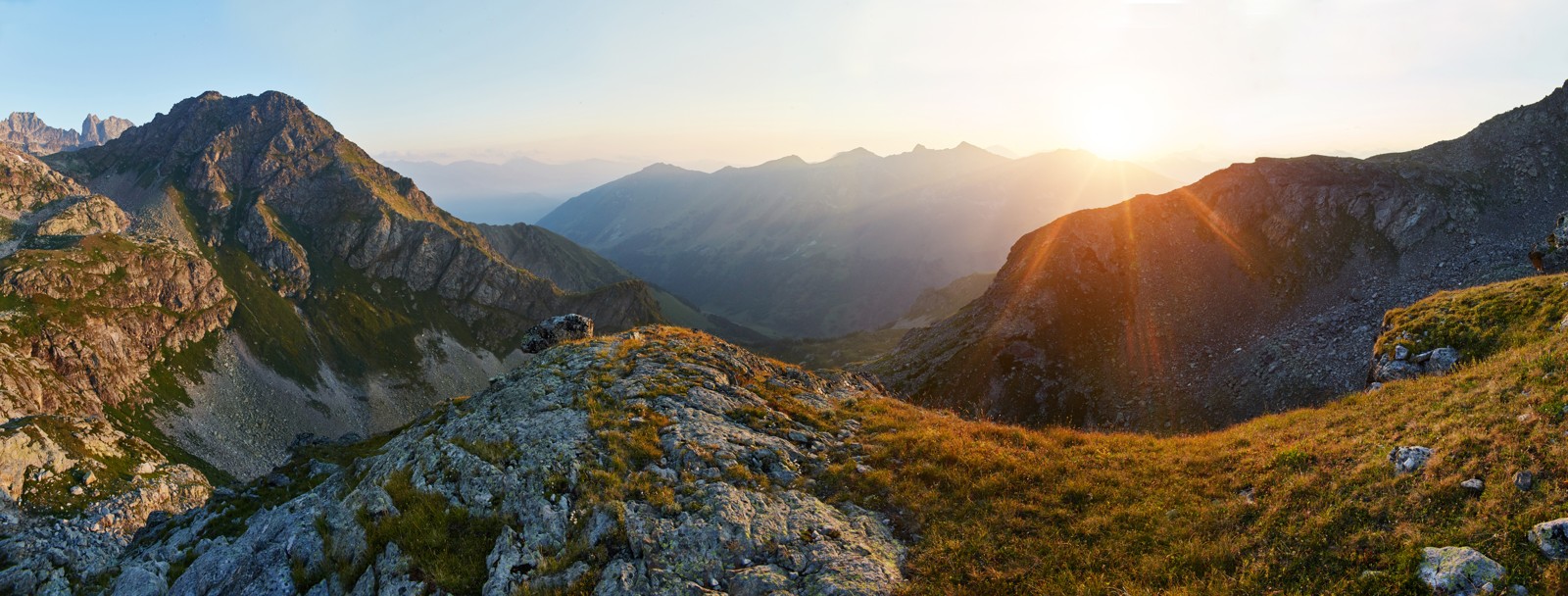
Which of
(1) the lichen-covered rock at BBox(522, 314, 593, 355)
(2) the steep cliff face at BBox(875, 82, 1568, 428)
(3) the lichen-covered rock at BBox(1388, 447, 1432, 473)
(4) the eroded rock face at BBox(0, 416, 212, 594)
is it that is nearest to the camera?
(3) the lichen-covered rock at BBox(1388, 447, 1432, 473)

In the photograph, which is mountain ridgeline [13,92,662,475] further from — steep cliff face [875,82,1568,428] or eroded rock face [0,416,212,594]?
steep cliff face [875,82,1568,428]

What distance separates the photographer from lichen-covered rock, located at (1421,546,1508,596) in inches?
356

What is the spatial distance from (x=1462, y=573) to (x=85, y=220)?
208 metres

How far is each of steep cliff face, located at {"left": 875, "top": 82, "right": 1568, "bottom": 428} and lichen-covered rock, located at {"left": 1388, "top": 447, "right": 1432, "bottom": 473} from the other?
38.7 meters

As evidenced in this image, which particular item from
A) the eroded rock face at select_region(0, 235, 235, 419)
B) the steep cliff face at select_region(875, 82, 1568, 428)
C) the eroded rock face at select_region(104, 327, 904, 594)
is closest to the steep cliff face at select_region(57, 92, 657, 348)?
the eroded rock face at select_region(0, 235, 235, 419)

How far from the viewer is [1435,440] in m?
13.3

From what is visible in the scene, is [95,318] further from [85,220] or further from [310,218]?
[310,218]

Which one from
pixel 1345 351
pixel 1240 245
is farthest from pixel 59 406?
pixel 1240 245

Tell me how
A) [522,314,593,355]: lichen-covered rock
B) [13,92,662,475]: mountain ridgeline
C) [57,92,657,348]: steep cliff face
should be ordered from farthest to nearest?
[57,92,657,348]: steep cliff face
[13,92,662,475]: mountain ridgeline
[522,314,593,355]: lichen-covered rock

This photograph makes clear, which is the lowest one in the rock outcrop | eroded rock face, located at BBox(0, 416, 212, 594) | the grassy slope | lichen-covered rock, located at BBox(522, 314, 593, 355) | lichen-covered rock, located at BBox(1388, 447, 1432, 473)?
eroded rock face, located at BBox(0, 416, 212, 594)

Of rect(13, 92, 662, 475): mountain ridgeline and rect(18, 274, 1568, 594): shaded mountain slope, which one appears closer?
rect(18, 274, 1568, 594): shaded mountain slope

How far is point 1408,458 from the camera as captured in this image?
12.7 m

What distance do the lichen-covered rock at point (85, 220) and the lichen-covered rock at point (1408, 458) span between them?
198 m

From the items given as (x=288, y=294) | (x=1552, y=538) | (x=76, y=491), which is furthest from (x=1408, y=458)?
(x=288, y=294)
